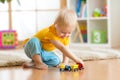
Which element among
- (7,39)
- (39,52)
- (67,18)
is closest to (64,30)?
(67,18)

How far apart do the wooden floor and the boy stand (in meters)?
0.10

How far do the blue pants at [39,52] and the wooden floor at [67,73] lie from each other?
102mm

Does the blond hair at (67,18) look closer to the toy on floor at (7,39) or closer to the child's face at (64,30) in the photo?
the child's face at (64,30)

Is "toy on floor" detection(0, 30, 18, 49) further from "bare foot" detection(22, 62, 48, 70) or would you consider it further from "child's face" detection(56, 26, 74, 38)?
"child's face" detection(56, 26, 74, 38)

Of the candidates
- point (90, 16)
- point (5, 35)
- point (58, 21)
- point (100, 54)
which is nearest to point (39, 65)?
point (58, 21)

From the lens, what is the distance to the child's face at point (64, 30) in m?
Result: 1.97

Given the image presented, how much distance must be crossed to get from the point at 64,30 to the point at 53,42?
0.34ft

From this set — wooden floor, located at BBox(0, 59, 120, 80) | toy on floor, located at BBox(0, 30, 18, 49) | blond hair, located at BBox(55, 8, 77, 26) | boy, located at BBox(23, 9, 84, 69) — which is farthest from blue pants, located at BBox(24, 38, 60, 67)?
toy on floor, located at BBox(0, 30, 18, 49)

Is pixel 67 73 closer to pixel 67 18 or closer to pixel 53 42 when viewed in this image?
pixel 53 42

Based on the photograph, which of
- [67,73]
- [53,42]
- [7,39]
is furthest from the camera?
[7,39]

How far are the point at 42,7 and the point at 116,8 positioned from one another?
3.22 feet

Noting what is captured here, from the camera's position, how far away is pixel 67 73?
1882mm

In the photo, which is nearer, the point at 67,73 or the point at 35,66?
the point at 67,73

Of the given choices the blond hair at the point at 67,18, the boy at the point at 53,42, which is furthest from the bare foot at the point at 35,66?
the blond hair at the point at 67,18
